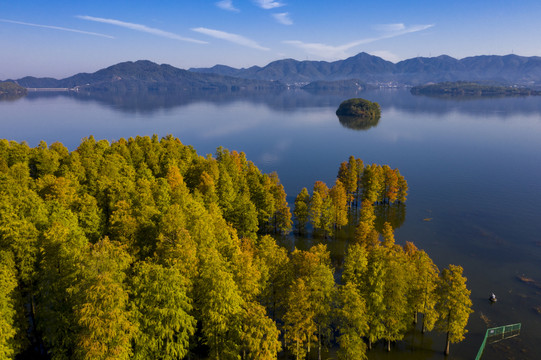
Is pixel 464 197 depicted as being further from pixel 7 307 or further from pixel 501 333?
pixel 7 307

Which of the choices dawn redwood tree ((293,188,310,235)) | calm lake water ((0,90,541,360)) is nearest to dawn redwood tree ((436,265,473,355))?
calm lake water ((0,90,541,360))

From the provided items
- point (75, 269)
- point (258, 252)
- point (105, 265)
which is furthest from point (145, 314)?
point (258, 252)

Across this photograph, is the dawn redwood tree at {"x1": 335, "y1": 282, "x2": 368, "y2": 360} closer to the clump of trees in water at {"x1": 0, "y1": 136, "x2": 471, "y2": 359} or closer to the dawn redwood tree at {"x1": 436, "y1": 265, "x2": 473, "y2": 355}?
the clump of trees in water at {"x1": 0, "y1": 136, "x2": 471, "y2": 359}

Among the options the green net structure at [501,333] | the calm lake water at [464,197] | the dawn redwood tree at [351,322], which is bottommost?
the green net structure at [501,333]

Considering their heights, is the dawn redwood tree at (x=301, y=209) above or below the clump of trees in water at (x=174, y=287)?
below

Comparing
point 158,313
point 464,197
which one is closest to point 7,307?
point 158,313

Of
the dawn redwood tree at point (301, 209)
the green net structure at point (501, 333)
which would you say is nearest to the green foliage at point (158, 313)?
the green net structure at point (501, 333)

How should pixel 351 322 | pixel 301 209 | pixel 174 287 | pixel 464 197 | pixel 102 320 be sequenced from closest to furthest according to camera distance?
1. pixel 102 320
2. pixel 174 287
3. pixel 351 322
4. pixel 301 209
5. pixel 464 197

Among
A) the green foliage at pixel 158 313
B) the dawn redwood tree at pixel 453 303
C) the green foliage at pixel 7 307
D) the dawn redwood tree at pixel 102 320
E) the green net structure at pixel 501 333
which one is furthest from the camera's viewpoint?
the green net structure at pixel 501 333

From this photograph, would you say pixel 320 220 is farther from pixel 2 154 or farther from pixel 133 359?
pixel 2 154

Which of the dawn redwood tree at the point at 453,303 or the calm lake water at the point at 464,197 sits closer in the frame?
the dawn redwood tree at the point at 453,303

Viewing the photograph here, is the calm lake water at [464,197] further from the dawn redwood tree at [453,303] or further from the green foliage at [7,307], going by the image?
the green foliage at [7,307]
